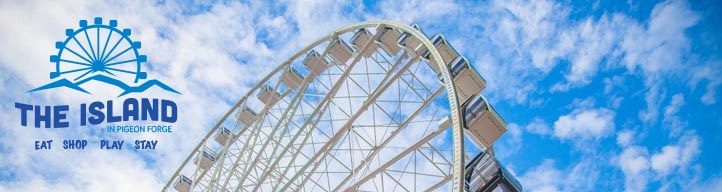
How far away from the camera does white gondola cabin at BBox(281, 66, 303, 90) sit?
19609mm

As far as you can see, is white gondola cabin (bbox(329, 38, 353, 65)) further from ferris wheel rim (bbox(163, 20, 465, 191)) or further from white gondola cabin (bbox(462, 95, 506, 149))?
white gondola cabin (bbox(462, 95, 506, 149))

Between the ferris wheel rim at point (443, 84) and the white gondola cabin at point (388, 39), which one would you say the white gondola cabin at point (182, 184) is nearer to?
the ferris wheel rim at point (443, 84)

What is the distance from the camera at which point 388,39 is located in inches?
614

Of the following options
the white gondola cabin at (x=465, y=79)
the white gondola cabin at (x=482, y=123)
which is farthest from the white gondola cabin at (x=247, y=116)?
the white gondola cabin at (x=482, y=123)

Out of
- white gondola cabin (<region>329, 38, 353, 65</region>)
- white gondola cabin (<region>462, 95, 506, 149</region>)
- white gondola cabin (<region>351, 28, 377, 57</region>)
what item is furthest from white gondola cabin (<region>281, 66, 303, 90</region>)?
white gondola cabin (<region>462, 95, 506, 149</region>)

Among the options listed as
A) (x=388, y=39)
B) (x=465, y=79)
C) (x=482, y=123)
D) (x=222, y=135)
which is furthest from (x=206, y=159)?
(x=482, y=123)

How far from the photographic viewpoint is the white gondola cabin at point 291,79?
19609 millimetres

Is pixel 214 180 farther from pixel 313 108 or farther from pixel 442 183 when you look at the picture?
pixel 442 183

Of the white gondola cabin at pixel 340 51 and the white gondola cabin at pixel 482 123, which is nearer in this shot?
the white gondola cabin at pixel 482 123

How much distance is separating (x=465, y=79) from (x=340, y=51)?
665cm

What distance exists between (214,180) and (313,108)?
129 inches

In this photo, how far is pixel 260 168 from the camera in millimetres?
16938

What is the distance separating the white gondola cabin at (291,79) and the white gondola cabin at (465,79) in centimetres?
845

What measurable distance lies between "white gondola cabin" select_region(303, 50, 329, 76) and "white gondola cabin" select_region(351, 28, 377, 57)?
4.69 ft
